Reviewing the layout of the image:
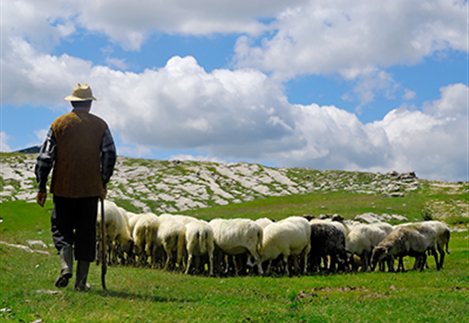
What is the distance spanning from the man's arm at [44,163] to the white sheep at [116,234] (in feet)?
44.8

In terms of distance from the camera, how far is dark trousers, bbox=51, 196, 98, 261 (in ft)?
44.6

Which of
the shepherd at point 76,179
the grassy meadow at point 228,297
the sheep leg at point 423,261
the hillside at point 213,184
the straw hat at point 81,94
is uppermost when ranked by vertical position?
the hillside at point 213,184

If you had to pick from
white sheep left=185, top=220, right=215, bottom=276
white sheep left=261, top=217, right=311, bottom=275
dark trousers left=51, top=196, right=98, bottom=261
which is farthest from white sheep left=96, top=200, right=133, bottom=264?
dark trousers left=51, top=196, right=98, bottom=261

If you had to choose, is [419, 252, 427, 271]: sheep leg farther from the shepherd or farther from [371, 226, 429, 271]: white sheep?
the shepherd

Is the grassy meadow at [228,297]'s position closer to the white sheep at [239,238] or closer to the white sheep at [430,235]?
the white sheep at [430,235]

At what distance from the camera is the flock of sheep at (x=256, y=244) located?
82.1ft

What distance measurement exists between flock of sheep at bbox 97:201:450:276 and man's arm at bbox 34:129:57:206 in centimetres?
1130

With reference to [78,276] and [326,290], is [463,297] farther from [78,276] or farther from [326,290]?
[78,276]

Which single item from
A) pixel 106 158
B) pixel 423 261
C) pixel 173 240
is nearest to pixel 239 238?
pixel 173 240

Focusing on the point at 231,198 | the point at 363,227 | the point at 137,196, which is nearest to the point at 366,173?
the point at 231,198

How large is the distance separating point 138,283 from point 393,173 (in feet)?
291

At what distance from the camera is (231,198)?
87.2 metres

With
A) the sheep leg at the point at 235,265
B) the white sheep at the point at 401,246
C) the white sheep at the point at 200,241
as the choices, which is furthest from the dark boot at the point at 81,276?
the white sheep at the point at 401,246

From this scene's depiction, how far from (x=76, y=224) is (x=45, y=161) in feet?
4.97
